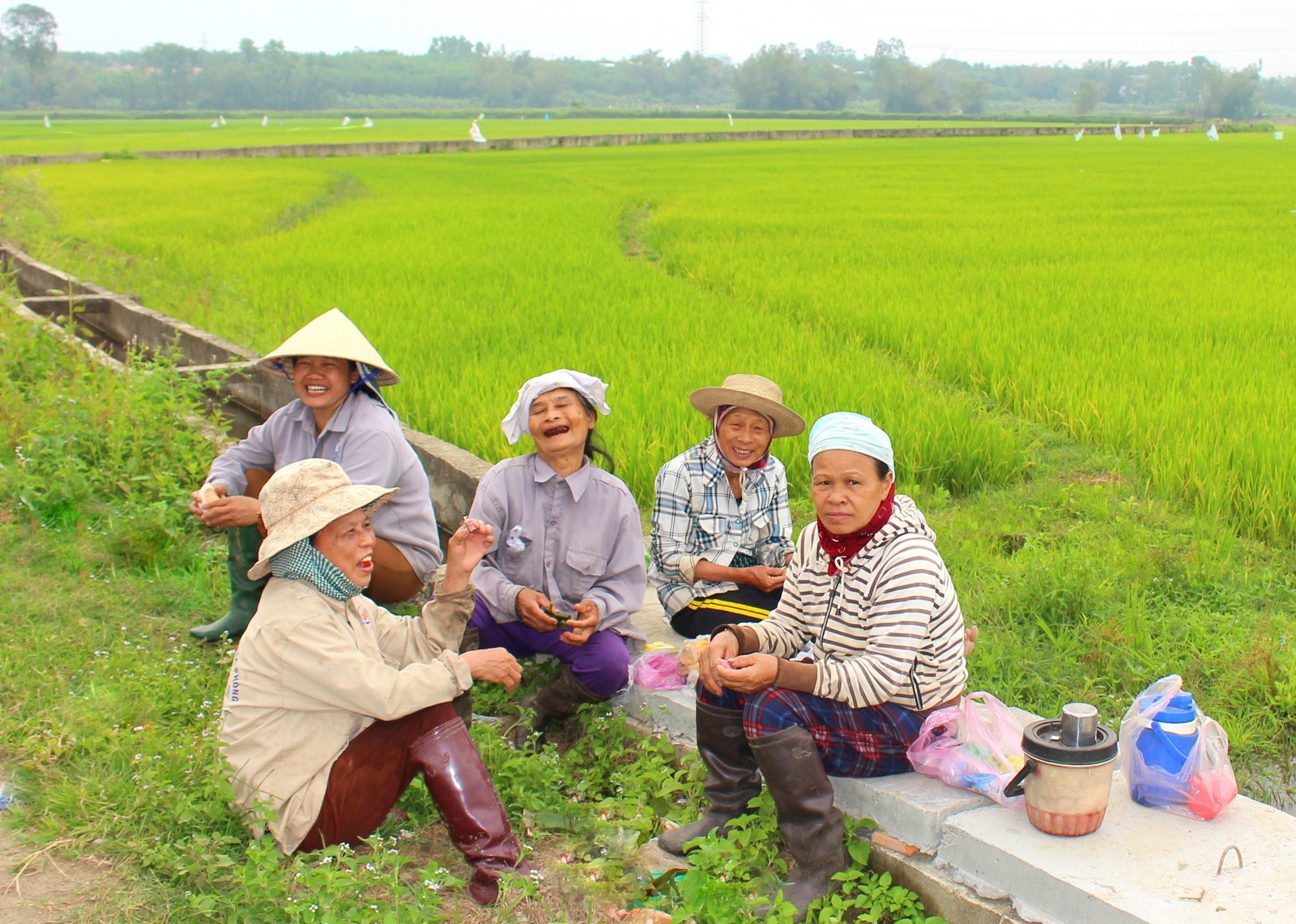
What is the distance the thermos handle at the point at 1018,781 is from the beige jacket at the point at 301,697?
1091mm

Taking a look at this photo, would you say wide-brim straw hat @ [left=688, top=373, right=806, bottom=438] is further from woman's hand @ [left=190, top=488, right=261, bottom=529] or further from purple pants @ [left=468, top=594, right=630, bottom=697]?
woman's hand @ [left=190, top=488, right=261, bottom=529]

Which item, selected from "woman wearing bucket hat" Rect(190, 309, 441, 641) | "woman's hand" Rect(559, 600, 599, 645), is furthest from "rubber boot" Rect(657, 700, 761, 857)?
"woman wearing bucket hat" Rect(190, 309, 441, 641)

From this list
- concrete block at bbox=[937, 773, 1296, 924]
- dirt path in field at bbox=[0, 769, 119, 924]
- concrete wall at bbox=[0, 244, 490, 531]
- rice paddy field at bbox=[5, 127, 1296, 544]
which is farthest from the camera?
rice paddy field at bbox=[5, 127, 1296, 544]

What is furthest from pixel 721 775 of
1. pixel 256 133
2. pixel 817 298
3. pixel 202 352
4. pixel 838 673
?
pixel 256 133

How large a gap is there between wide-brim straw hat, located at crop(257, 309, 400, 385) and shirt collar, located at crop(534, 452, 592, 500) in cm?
61

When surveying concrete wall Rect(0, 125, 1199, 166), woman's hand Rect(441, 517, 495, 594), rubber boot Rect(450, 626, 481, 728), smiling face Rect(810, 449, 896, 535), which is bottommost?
rubber boot Rect(450, 626, 481, 728)

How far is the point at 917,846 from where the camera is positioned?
7.79 ft

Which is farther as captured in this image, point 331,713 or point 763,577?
point 763,577

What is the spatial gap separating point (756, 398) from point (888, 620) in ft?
2.96

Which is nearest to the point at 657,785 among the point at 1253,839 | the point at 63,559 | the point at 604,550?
the point at 604,550

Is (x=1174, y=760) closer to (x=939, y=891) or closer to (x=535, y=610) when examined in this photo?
(x=939, y=891)

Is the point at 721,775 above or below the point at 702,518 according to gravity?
below

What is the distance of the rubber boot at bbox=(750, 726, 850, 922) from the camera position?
Result: 94.6 inches

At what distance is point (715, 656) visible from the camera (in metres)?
Answer: 2.49
